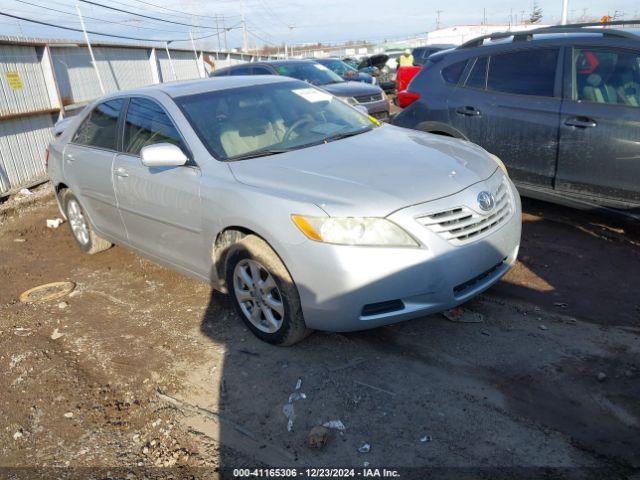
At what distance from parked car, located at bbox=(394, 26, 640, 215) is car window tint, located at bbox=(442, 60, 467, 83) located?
0.04 feet

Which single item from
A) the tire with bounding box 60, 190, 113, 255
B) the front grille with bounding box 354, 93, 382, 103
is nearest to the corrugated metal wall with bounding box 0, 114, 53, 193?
the tire with bounding box 60, 190, 113, 255

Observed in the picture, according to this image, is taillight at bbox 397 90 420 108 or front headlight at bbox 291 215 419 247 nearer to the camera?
front headlight at bbox 291 215 419 247

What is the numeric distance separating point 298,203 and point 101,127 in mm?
2752

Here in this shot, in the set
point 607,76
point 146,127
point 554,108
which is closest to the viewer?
point 146,127

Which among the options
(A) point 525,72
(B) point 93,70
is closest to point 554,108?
(A) point 525,72

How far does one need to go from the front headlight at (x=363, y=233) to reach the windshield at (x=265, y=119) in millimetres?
1023

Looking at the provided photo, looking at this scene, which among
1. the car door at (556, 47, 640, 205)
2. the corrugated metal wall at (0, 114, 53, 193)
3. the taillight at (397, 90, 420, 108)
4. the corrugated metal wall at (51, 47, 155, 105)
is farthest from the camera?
the corrugated metal wall at (51, 47, 155, 105)

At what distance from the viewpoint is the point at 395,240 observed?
2943mm

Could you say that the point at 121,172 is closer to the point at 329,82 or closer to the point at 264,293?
the point at 264,293

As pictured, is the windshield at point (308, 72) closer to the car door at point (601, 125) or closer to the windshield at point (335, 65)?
the windshield at point (335, 65)

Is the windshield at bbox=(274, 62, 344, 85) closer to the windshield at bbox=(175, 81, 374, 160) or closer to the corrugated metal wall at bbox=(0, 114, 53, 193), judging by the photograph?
the corrugated metal wall at bbox=(0, 114, 53, 193)

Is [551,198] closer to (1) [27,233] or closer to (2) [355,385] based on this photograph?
(2) [355,385]

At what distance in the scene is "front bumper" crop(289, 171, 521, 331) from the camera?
292 centimetres

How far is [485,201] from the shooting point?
128 inches
